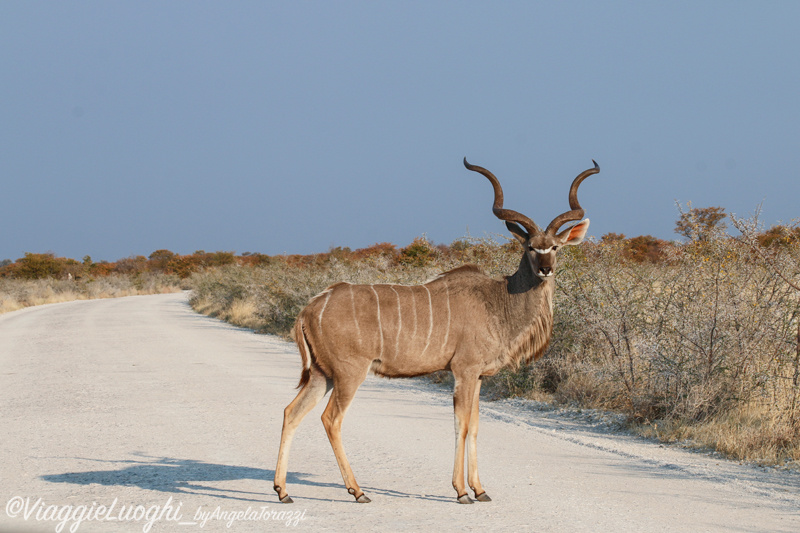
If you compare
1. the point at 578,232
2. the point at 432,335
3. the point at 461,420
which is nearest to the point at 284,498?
the point at 461,420

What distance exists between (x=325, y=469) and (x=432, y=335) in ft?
6.00

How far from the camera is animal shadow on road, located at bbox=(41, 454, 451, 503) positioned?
19.7 feet

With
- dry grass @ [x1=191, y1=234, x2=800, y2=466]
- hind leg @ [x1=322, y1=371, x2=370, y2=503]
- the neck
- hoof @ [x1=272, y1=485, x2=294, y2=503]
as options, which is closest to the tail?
hind leg @ [x1=322, y1=371, x2=370, y2=503]

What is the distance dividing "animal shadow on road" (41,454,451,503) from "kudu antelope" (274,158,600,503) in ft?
1.41

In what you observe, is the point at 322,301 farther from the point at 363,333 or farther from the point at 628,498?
the point at 628,498

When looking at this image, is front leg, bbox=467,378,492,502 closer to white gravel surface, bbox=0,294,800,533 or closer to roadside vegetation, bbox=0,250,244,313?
white gravel surface, bbox=0,294,800,533

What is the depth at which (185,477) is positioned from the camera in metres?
6.49

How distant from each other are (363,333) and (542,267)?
1.50 metres

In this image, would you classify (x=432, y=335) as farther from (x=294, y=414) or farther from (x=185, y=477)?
(x=185, y=477)

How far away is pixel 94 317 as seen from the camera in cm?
2603

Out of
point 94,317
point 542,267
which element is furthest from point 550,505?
point 94,317

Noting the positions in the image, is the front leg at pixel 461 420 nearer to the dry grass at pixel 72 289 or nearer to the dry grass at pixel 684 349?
the dry grass at pixel 684 349

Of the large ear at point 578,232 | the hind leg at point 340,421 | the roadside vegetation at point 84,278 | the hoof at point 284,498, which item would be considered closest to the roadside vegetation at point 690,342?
the large ear at point 578,232

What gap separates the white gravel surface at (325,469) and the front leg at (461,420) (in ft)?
0.45
